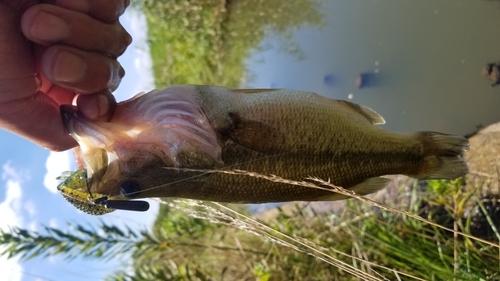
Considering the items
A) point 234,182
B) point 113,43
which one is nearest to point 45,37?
point 113,43

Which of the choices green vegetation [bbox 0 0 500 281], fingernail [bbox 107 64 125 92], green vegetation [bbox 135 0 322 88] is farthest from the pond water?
fingernail [bbox 107 64 125 92]

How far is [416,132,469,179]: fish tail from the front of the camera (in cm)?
143

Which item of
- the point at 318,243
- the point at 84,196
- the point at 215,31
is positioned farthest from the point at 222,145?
the point at 215,31

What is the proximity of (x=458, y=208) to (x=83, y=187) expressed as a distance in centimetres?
217

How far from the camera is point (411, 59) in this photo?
129 inches

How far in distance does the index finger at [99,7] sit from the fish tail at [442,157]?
1040 millimetres

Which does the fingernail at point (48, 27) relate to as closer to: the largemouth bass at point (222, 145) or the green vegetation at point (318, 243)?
the largemouth bass at point (222, 145)

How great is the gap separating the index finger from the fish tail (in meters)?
1.04

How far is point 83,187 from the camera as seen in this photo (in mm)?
1096

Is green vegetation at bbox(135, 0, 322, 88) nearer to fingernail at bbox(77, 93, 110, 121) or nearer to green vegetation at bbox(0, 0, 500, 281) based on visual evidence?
green vegetation at bbox(0, 0, 500, 281)

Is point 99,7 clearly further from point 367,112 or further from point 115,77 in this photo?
point 367,112

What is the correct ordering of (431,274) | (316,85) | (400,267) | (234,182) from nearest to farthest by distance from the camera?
1. (234,182)
2. (431,274)
3. (400,267)
4. (316,85)

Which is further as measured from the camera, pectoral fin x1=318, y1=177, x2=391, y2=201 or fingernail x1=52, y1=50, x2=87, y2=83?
pectoral fin x1=318, y1=177, x2=391, y2=201

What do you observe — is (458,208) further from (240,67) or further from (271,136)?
(240,67)
